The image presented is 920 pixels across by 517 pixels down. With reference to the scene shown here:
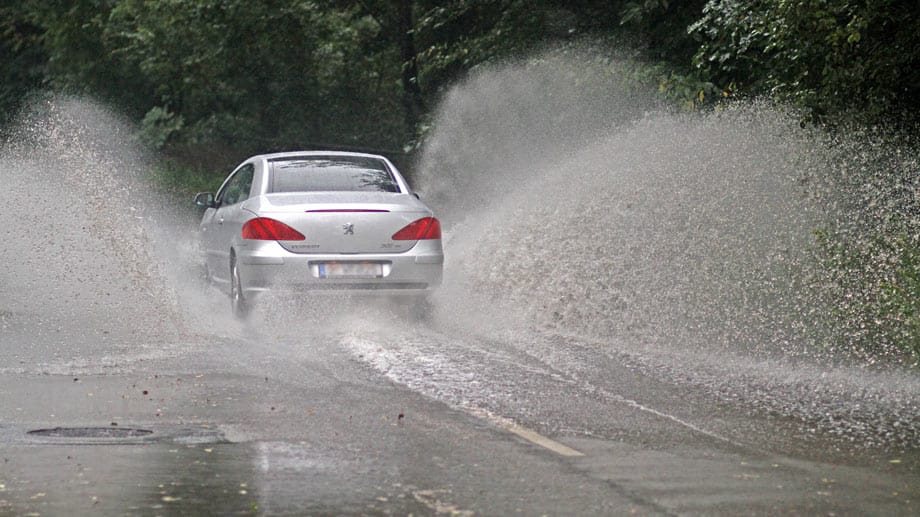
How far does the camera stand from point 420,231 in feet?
44.8

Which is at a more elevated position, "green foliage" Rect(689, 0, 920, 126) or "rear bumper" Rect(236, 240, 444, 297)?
"green foliage" Rect(689, 0, 920, 126)

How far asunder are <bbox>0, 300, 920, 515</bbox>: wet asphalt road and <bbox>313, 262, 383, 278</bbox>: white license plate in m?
1.63

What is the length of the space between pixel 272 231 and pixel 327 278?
0.65m

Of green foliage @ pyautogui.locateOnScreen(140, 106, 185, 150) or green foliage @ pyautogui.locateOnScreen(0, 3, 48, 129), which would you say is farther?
green foliage @ pyautogui.locateOnScreen(0, 3, 48, 129)

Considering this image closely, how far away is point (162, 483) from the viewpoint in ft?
22.3

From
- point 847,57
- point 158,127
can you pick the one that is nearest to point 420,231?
point 847,57

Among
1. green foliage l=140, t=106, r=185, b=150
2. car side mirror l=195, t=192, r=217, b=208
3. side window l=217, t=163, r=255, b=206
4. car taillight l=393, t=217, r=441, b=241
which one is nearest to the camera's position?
car taillight l=393, t=217, r=441, b=241

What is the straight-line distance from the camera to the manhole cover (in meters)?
8.02

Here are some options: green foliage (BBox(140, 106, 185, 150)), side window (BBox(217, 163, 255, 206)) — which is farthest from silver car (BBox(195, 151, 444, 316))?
green foliage (BBox(140, 106, 185, 150))

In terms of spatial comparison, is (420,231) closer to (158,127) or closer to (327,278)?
(327,278)

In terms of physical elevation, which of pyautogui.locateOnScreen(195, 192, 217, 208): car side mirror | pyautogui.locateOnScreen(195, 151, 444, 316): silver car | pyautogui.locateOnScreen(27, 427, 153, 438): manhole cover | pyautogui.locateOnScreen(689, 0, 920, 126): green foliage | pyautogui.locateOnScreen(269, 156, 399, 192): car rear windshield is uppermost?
pyautogui.locateOnScreen(689, 0, 920, 126): green foliage

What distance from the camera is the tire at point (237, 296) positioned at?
1366 centimetres

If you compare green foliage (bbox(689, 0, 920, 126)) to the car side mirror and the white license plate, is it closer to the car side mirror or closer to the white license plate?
the white license plate

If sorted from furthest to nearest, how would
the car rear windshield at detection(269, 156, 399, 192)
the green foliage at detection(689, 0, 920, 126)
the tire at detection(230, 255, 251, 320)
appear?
the car rear windshield at detection(269, 156, 399, 192) → the tire at detection(230, 255, 251, 320) → the green foliage at detection(689, 0, 920, 126)
